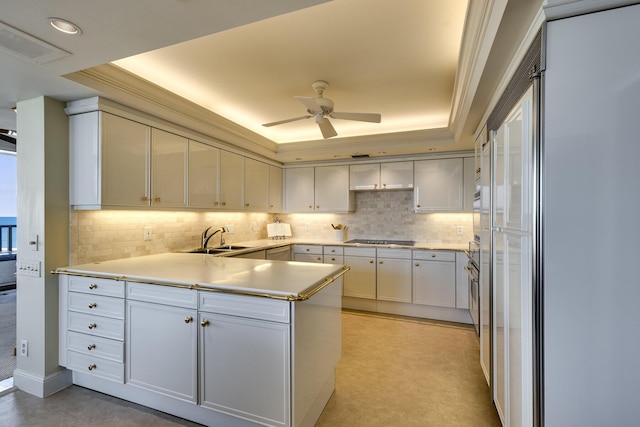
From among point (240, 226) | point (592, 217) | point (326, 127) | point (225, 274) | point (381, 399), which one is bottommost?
point (381, 399)

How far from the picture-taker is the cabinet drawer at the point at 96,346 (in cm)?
207

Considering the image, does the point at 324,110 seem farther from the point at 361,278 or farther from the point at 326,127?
the point at 361,278

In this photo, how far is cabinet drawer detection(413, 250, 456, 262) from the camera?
374cm

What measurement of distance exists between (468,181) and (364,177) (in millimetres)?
1438

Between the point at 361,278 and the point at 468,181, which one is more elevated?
the point at 468,181

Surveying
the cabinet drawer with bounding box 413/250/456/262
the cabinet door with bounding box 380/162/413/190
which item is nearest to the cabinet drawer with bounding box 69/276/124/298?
→ the cabinet drawer with bounding box 413/250/456/262

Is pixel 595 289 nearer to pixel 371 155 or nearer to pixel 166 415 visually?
pixel 166 415

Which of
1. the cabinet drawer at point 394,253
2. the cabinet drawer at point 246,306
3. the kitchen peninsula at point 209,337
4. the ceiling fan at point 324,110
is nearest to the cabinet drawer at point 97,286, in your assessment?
the kitchen peninsula at point 209,337

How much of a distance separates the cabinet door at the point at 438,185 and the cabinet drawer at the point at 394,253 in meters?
0.68

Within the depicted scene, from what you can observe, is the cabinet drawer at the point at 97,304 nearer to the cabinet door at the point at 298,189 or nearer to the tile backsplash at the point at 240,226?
the tile backsplash at the point at 240,226

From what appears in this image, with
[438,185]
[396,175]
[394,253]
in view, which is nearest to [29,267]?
[394,253]

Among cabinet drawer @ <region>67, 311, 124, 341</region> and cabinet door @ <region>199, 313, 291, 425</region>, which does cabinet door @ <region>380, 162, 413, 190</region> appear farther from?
cabinet drawer @ <region>67, 311, 124, 341</region>

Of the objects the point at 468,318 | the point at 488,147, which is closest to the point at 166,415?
the point at 488,147

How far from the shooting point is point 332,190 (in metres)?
4.72
